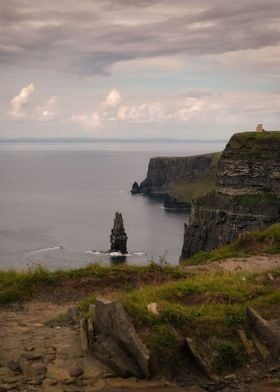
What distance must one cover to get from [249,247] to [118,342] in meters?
15.5

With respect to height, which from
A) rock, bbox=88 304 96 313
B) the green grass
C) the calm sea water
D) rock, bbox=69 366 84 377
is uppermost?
rock, bbox=88 304 96 313

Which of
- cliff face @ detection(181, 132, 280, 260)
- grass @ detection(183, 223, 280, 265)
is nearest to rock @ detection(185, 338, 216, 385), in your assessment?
grass @ detection(183, 223, 280, 265)

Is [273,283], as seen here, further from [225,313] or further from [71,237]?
[71,237]

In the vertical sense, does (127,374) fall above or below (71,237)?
above

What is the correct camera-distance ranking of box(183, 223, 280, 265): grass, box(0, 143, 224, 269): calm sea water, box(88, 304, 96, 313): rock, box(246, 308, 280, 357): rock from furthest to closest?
1. box(0, 143, 224, 269): calm sea water
2. box(183, 223, 280, 265): grass
3. box(88, 304, 96, 313): rock
4. box(246, 308, 280, 357): rock

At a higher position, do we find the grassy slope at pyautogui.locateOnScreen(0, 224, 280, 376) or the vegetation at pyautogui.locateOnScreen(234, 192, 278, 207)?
the grassy slope at pyautogui.locateOnScreen(0, 224, 280, 376)

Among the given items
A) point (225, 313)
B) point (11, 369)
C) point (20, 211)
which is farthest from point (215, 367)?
point (20, 211)

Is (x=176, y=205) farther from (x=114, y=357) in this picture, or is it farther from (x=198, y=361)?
(x=114, y=357)

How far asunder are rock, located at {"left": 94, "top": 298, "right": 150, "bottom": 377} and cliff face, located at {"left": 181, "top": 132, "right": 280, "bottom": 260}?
71826 millimetres

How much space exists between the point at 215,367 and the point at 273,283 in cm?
569

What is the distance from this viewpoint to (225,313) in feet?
45.4

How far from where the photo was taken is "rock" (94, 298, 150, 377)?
11.9 metres

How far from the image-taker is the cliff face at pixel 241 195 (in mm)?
84125

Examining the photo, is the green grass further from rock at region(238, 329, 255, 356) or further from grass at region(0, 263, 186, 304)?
rock at region(238, 329, 255, 356)
